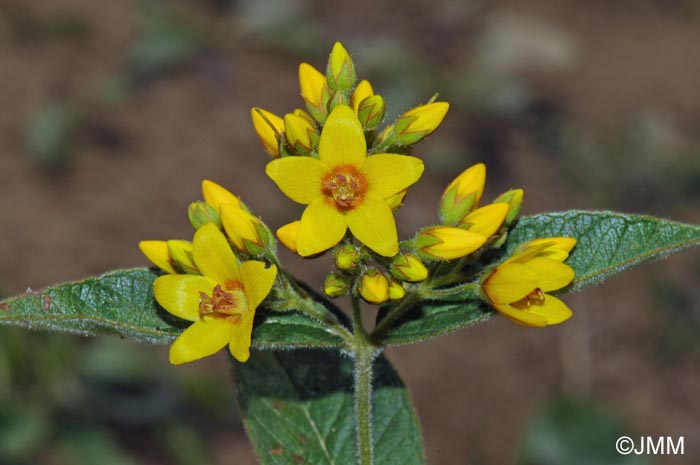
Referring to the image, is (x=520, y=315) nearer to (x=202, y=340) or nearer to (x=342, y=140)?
(x=342, y=140)

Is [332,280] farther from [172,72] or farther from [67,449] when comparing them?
[172,72]

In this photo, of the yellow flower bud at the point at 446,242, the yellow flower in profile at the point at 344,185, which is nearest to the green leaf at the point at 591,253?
the yellow flower bud at the point at 446,242

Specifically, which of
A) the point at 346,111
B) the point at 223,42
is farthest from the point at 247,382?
the point at 223,42

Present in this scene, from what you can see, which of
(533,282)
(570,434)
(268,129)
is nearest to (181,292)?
(268,129)

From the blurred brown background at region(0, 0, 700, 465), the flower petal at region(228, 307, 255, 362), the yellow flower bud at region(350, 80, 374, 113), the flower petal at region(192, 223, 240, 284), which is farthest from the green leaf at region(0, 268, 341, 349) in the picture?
the blurred brown background at region(0, 0, 700, 465)

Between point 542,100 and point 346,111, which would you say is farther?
point 542,100
